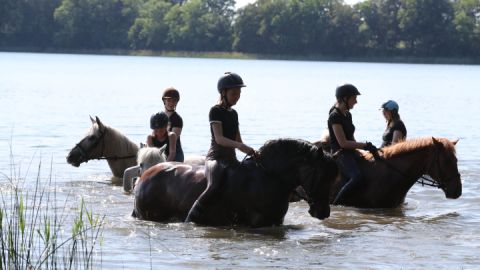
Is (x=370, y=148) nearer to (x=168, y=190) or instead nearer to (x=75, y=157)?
(x=168, y=190)

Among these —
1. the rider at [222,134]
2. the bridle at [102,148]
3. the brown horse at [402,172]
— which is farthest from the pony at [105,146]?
the rider at [222,134]

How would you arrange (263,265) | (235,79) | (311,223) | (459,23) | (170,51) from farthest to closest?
(170,51) < (459,23) < (311,223) < (235,79) < (263,265)

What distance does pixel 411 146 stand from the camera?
1460 centimetres

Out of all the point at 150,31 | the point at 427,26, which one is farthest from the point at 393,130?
the point at 150,31

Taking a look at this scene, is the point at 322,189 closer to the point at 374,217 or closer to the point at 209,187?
the point at 209,187

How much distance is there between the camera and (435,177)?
14453mm

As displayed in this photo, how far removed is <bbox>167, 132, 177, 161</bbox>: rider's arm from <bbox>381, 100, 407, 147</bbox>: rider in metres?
3.31

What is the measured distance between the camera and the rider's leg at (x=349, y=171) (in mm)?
14719

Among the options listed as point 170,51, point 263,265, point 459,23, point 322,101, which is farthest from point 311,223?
point 170,51

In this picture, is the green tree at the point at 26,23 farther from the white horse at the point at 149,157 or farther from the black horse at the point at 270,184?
the black horse at the point at 270,184

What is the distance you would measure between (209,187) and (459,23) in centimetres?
13644

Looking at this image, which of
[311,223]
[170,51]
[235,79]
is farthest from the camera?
[170,51]

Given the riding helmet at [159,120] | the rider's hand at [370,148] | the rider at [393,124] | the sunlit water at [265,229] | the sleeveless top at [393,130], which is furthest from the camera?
the sleeveless top at [393,130]

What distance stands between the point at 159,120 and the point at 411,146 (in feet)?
11.4
